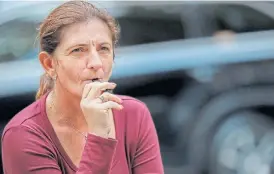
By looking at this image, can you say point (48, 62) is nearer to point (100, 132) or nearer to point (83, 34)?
point (83, 34)

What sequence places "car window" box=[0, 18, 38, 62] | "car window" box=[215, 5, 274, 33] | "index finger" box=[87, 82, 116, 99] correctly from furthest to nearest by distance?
"car window" box=[215, 5, 274, 33], "car window" box=[0, 18, 38, 62], "index finger" box=[87, 82, 116, 99]

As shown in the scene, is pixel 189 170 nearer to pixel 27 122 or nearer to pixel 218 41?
pixel 218 41

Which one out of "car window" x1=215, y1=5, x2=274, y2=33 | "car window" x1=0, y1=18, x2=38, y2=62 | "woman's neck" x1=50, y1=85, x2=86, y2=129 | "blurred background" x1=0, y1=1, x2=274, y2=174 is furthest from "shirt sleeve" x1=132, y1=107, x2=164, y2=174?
"car window" x1=215, y1=5, x2=274, y2=33

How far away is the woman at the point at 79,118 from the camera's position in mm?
1708

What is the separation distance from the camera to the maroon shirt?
1.71 m

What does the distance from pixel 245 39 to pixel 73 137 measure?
171 cm

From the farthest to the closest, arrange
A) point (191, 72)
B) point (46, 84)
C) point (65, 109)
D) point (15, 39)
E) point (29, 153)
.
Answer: point (191, 72)
point (15, 39)
point (46, 84)
point (65, 109)
point (29, 153)

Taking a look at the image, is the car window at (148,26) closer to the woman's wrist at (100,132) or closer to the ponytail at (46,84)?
the ponytail at (46,84)

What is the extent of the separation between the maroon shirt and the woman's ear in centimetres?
10

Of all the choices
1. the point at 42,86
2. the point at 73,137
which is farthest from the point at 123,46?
the point at 73,137

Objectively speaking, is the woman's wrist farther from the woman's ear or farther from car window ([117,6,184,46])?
car window ([117,6,184,46])

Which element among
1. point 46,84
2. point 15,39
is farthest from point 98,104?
point 15,39

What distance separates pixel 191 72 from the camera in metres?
3.27

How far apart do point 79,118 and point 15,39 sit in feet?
4.47
